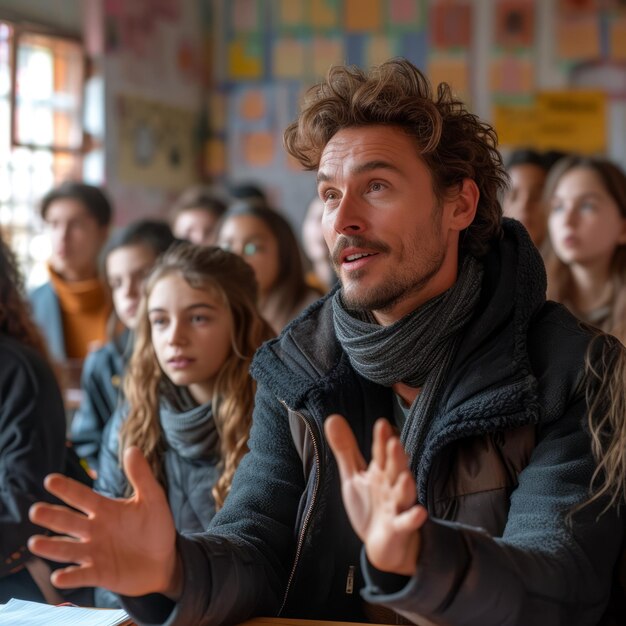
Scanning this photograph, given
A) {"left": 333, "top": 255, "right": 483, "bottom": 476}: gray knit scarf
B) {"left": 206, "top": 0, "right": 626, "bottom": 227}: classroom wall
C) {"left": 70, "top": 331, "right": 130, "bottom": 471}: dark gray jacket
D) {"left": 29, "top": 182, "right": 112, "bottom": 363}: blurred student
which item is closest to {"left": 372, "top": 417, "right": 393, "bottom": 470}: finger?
{"left": 333, "top": 255, "right": 483, "bottom": 476}: gray knit scarf

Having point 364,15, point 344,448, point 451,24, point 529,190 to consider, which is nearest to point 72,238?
point 529,190

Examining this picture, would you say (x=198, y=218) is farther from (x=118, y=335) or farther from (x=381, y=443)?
(x=381, y=443)

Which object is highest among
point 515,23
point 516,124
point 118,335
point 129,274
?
point 515,23

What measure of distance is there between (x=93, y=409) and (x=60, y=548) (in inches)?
88.7

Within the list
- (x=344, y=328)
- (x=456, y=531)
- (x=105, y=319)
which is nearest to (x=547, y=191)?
(x=105, y=319)

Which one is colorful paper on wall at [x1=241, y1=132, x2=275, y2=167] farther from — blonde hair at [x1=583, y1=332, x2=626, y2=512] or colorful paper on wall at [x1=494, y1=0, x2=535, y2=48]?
blonde hair at [x1=583, y1=332, x2=626, y2=512]

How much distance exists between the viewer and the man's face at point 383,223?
168cm

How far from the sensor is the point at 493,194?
1.84 meters

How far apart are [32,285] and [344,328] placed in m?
4.31

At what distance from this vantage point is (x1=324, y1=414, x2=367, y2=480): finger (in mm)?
1230

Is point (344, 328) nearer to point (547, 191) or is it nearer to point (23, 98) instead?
point (547, 191)

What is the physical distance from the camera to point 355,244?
1.67 metres

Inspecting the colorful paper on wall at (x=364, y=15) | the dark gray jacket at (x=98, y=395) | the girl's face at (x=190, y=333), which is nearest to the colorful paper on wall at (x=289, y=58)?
the colorful paper on wall at (x=364, y=15)

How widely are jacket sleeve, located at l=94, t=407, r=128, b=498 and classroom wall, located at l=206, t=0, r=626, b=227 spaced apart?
4.05 meters
